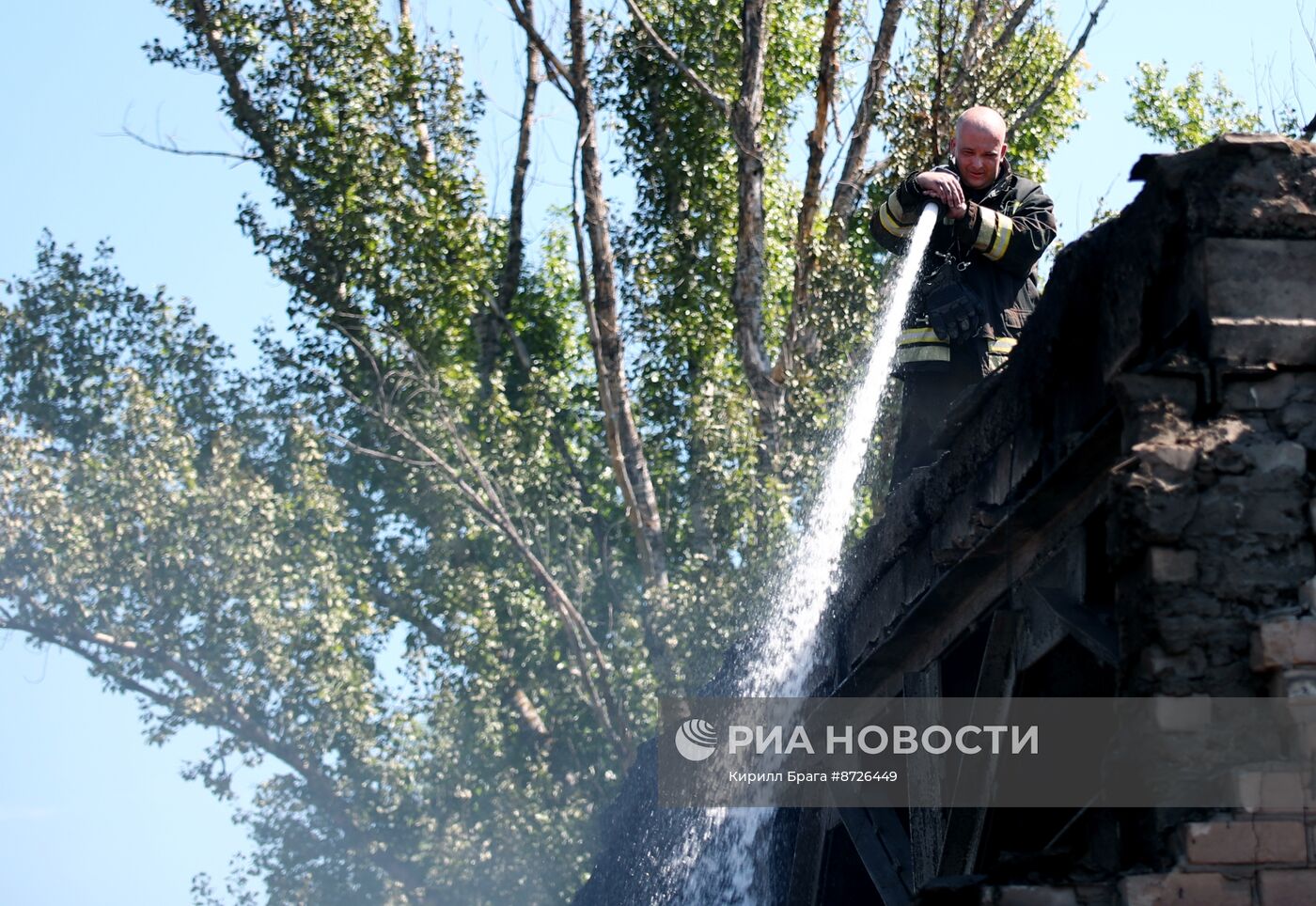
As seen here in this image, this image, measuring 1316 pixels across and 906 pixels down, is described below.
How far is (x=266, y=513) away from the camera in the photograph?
85.5ft

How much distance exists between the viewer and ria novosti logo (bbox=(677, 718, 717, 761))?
30.0 ft

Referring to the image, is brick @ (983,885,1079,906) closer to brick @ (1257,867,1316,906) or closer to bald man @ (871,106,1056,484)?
brick @ (1257,867,1316,906)

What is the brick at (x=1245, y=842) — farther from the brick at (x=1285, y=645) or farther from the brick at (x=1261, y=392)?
the brick at (x=1261, y=392)

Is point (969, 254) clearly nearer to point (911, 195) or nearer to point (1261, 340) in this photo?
point (911, 195)

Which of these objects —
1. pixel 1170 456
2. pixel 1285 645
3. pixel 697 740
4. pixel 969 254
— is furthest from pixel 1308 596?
pixel 697 740

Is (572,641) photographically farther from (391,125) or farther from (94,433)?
(94,433)

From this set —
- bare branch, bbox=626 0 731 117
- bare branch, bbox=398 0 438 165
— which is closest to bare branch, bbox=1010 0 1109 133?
bare branch, bbox=626 0 731 117

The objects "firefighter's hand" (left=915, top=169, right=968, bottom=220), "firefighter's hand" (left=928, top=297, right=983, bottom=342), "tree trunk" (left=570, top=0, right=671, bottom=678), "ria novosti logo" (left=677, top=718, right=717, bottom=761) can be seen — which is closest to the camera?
"firefighter's hand" (left=915, top=169, right=968, bottom=220)

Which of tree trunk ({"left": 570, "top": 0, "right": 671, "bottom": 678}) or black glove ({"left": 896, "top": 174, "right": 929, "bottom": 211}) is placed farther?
tree trunk ({"left": 570, "top": 0, "right": 671, "bottom": 678})

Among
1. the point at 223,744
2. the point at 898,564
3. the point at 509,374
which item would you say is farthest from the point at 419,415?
the point at 898,564

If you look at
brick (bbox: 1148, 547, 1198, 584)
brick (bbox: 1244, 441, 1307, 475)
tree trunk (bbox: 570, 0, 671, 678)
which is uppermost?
tree trunk (bbox: 570, 0, 671, 678)

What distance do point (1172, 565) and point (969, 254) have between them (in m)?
2.72

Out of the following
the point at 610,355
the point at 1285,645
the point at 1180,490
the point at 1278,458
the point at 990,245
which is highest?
the point at 610,355

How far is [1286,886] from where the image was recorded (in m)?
3.49
